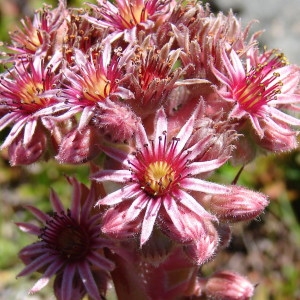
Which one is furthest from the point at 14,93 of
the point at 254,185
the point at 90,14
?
the point at 254,185

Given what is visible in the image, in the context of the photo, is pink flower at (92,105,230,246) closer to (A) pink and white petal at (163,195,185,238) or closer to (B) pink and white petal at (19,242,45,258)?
(A) pink and white petal at (163,195,185,238)

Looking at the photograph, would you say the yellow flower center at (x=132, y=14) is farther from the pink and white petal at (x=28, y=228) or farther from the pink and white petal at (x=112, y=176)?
the pink and white petal at (x=28, y=228)

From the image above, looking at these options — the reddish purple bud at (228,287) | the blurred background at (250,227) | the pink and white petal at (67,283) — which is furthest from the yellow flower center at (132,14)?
the blurred background at (250,227)

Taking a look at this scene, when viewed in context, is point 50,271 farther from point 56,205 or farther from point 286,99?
point 286,99

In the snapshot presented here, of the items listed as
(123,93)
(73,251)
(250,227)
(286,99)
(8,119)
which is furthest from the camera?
(250,227)

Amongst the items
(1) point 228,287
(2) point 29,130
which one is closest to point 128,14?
(2) point 29,130

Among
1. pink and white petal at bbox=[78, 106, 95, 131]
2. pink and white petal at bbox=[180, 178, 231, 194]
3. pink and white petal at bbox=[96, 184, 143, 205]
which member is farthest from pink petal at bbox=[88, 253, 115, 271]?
pink and white petal at bbox=[78, 106, 95, 131]

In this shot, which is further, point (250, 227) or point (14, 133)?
point (250, 227)
